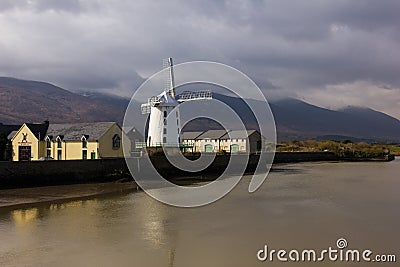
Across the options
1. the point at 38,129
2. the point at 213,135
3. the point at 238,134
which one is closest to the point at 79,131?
the point at 38,129

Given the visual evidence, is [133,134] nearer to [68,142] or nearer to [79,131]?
[79,131]

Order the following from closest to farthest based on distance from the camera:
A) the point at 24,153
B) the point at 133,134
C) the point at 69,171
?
the point at 69,171 → the point at 24,153 → the point at 133,134

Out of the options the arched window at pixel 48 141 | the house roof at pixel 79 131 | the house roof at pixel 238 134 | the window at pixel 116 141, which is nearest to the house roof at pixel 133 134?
the window at pixel 116 141

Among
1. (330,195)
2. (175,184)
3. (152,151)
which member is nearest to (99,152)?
(152,151)

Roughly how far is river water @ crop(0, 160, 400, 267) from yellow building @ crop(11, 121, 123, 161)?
11.8 meters

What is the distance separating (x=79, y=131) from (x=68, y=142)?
43.8 inches

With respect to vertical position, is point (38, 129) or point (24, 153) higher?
point (38, 129)

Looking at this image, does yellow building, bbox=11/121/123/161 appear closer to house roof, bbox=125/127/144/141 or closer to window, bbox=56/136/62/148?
window, bbox=56/136/62/148

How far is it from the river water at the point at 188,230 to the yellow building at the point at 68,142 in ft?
38.9

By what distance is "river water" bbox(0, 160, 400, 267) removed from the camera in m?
10.1

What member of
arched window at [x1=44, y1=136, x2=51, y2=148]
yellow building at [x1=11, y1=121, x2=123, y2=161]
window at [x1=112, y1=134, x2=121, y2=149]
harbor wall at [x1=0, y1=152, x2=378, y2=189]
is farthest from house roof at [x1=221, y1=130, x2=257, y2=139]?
arched window at [x1=44, y1=136, x2=51, y2=148]

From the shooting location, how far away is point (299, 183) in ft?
88.9

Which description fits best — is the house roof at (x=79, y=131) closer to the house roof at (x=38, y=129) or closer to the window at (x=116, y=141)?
the house roof at (x=38, y=129)

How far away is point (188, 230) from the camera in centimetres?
1281
